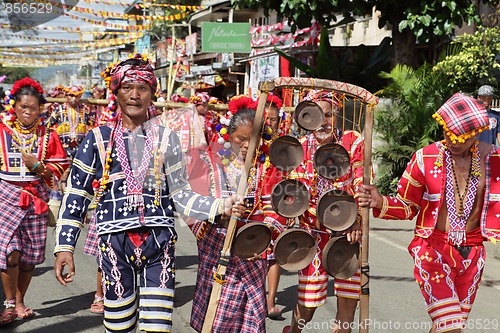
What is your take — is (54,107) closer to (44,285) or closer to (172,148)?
(44,285)

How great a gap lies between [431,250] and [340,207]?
32.2 inches

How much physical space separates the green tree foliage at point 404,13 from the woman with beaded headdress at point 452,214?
342 inches

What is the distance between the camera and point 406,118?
12984 millimetres

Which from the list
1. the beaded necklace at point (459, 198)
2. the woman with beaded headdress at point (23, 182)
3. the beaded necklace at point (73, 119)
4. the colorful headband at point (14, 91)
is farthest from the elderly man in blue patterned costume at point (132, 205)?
the beaded necklace at point (73, 119)

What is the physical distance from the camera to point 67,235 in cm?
388

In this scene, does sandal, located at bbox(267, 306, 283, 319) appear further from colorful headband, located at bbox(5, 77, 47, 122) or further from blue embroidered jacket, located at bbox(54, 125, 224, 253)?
colorful headband, located at bbox(5, 77, 47, 122)

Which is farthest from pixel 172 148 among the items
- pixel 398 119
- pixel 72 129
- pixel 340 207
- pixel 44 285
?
pixel 72 129

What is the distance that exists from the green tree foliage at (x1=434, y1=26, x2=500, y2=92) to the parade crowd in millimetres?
8112

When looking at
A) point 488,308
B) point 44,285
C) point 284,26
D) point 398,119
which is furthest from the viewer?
point 284,26

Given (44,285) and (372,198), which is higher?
(372,198)

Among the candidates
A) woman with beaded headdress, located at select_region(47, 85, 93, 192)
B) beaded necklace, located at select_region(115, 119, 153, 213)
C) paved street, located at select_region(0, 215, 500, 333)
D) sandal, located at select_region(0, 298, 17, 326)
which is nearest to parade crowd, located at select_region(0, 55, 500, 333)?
beaded necklace, located at select_region(115, 119, 153, 213)

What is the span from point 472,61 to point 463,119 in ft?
29.1

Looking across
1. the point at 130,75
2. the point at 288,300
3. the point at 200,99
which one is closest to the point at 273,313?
the point at 288,300

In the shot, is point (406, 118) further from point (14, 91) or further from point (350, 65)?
point (14, 91)
